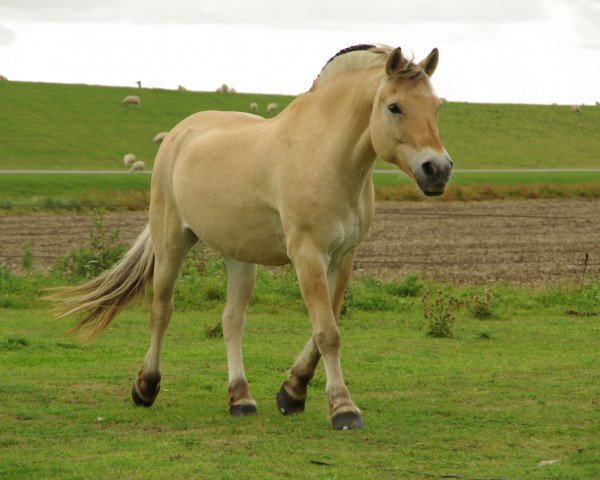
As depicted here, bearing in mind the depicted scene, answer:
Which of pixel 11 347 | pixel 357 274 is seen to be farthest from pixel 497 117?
pixel 11 347

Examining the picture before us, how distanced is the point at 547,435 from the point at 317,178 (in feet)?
7.64

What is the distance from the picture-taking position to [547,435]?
23.2 ft

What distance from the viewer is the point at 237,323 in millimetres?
8867

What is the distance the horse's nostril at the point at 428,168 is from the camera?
6.68m

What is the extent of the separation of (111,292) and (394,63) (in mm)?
4077

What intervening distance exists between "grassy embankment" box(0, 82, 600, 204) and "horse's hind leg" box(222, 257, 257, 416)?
23.9m

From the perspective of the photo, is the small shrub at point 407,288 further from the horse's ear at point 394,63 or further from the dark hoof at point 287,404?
the horse's ear at point 394,63

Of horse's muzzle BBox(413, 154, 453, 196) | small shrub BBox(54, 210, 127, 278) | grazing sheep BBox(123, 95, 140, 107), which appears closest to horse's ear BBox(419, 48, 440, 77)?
horse's muzzle BBox(413, 154, 453, 196)

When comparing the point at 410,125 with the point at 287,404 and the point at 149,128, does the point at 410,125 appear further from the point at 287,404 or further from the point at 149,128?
the point at 149,128

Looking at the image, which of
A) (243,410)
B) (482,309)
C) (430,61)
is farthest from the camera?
(482,309)

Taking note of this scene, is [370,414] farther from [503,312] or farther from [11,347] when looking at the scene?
[503,312]

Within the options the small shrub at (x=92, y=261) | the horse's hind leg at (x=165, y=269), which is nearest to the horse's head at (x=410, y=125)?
the horse's hind leg at (x=165, y=269)

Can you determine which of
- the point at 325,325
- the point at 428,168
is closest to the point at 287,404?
the point at 325,325

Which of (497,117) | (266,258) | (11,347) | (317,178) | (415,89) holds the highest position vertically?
(497,117)
